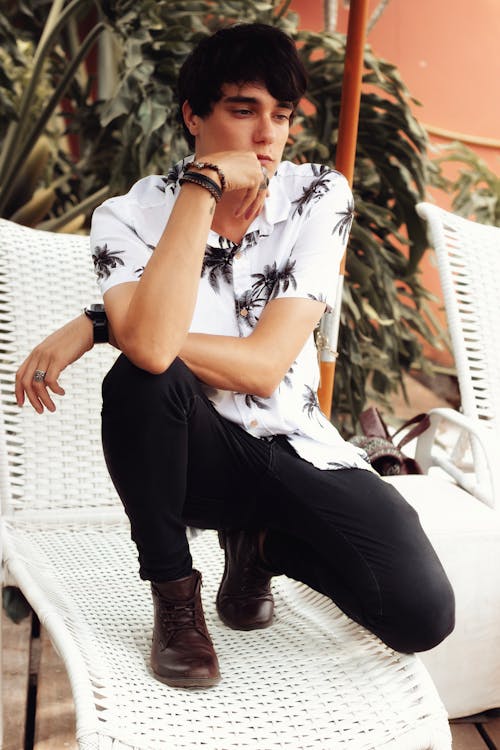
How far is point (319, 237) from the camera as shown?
1.62 meters

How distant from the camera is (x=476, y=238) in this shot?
2279 mm

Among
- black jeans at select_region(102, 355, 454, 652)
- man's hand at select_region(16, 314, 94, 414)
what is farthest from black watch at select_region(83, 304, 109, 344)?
black jeans at select_region(102, 355, 454, 652)

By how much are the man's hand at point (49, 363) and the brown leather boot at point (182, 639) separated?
0.34 meters

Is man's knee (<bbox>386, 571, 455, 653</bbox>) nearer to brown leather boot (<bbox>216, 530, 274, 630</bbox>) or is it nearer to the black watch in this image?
brown leather boot (<bbox>216, 530, 274, 630</bbox>)

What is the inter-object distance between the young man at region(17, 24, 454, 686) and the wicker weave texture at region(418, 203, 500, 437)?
583 mm

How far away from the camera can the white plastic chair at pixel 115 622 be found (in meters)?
1.26

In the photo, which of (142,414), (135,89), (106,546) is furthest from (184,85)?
(135,89)

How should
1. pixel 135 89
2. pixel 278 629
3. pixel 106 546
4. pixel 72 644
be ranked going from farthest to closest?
pixel 135 89, pixel 106 546, pixel 278 629, pixel 72 644

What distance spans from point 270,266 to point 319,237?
3.7 inches

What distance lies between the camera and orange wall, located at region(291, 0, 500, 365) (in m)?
5.30

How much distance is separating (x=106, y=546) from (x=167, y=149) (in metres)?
1.47

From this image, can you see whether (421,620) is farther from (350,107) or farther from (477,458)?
(350,107)

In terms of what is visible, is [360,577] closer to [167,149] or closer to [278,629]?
[278,629]

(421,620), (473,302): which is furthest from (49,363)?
(473,302)
